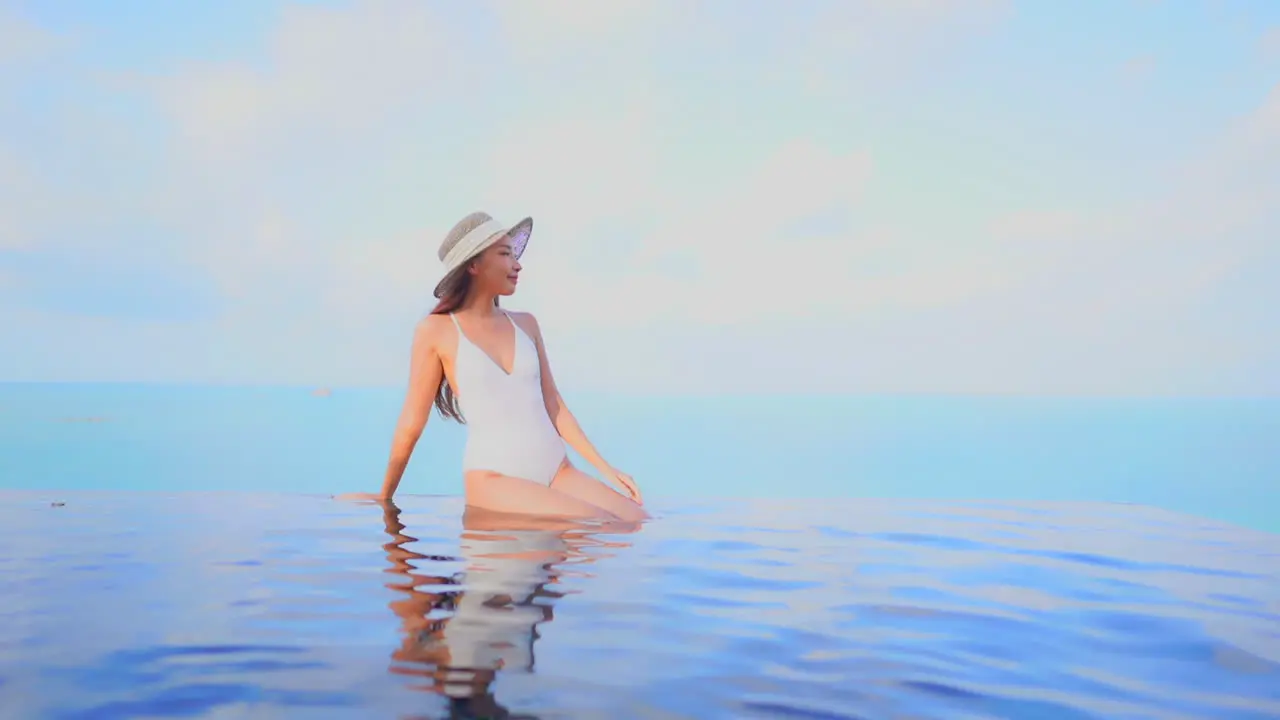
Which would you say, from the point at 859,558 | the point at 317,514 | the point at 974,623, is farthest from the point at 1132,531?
the point at 317,514

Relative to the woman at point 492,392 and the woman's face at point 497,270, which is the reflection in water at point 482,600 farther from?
the woman's face at point 497,270

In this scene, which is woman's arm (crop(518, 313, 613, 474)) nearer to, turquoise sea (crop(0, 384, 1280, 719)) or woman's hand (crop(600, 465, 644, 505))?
woman's hand (crop(600, 465, 644, 505))

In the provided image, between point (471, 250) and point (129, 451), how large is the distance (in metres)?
26.6

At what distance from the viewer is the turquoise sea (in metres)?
2.50

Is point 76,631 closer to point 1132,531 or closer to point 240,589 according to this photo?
point 240,589

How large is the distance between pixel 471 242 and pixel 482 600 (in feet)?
6.80

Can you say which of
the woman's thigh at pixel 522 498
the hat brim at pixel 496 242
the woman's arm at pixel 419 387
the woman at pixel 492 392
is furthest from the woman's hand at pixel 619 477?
the hat brim at pixel 496 242

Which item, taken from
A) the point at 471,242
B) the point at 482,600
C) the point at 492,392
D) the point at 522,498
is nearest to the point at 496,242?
the point at 471,242

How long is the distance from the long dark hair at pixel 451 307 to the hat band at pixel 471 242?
71 millimetres

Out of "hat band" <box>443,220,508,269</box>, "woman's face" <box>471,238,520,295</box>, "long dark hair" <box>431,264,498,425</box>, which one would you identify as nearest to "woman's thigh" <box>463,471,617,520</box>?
"long dark hair" <box>431,264,498,425</box>

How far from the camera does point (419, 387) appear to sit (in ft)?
16.7

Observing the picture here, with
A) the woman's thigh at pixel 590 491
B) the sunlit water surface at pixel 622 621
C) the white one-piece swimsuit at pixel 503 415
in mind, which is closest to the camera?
the sunlit water surface at pixel 622 621

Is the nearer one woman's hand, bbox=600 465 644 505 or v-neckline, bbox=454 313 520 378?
v-neckline, bbox=454 313 520 378

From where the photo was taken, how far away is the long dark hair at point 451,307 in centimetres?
508
